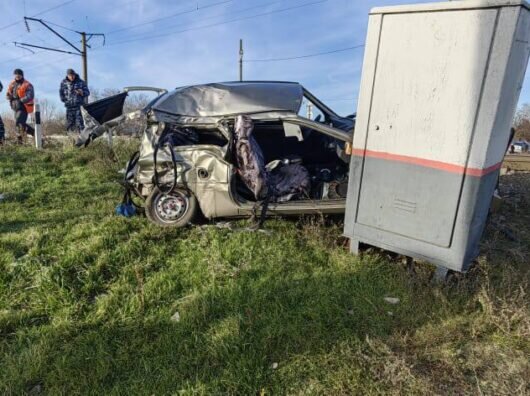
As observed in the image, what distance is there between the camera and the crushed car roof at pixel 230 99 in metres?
4.38

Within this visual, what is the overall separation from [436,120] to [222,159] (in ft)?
7.29

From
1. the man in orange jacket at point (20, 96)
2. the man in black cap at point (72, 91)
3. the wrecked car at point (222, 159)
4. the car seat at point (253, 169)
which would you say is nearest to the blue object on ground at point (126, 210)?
the wrecked car at point (222, 159)

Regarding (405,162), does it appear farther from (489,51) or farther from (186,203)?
(186,203)

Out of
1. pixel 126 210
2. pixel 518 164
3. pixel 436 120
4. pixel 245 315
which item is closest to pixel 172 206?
pixel 126 210

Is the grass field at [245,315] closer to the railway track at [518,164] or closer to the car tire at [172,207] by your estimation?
the car tire at [172,207]

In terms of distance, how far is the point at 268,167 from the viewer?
4.89 meters

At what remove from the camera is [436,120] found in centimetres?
301

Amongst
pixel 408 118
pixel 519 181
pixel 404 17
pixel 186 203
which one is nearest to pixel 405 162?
pixel 408 118

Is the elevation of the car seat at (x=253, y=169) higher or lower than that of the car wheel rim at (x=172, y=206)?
higher

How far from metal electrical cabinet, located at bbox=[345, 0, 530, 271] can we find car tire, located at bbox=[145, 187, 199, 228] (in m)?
1.97

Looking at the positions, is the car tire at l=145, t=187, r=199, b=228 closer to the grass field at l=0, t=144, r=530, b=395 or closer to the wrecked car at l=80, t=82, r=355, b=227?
the wrecked car at l=80, t=82, r=355, b=227

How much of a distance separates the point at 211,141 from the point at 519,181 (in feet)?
20.9

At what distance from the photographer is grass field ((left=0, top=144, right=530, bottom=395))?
7.44ft

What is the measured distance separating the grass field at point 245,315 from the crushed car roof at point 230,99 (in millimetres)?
1407
